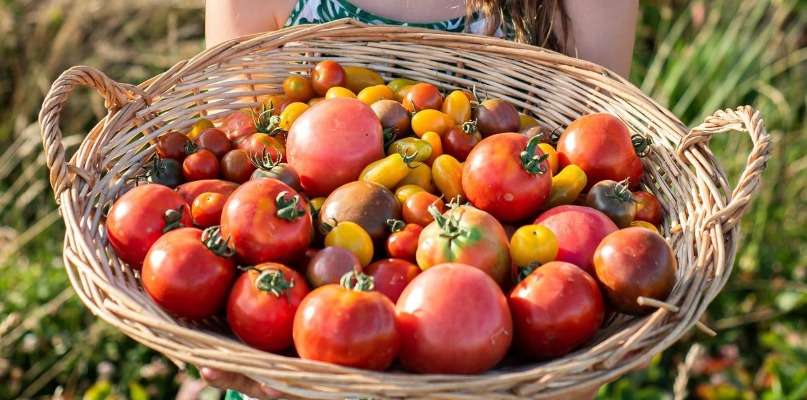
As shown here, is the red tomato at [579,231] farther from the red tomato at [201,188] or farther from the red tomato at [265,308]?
the red tomato at [201,188]

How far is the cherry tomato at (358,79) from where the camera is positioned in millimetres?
2346

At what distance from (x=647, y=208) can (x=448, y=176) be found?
48cm

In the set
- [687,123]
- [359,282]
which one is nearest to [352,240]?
[359,282]

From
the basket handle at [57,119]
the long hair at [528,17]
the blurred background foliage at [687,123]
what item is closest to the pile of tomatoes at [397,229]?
the basket handle at [57,119]

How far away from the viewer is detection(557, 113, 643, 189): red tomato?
2014 mm

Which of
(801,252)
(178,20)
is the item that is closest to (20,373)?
(178,20)

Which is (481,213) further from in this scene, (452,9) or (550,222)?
(452,9)

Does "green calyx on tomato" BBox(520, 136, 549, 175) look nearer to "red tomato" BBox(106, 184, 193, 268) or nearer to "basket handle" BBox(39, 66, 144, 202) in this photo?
"red tomato" BBox(106, 184, 193, 268)

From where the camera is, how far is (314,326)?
4.77 ft

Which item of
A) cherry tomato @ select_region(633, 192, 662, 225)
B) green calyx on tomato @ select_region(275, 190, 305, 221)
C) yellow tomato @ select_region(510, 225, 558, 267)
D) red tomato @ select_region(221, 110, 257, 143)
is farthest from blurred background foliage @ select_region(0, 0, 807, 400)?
green calyx on tomato @ select_region(275, 190, 305, 221)

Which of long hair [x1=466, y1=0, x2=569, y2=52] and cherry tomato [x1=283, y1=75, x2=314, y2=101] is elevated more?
long hair [x1=466, y1=0, x2=569, y2=52]

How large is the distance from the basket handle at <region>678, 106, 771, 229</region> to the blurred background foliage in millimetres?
661

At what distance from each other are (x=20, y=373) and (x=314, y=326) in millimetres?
1817

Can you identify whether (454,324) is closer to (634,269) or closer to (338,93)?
(634,269)
